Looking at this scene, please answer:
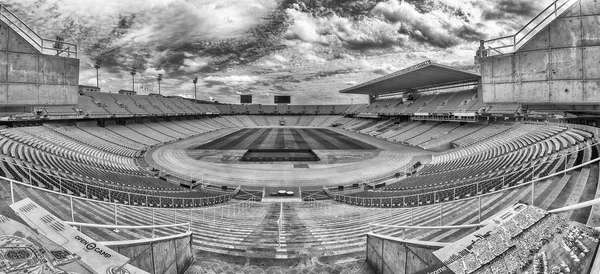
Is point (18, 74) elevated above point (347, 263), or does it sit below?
above

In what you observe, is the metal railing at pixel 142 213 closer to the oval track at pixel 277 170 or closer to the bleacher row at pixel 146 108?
the oval track at pixel 277 170

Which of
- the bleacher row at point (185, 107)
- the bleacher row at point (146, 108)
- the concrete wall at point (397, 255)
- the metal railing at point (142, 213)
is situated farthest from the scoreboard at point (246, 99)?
the concrete wall at point (397, 255)

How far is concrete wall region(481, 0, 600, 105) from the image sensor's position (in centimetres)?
1083

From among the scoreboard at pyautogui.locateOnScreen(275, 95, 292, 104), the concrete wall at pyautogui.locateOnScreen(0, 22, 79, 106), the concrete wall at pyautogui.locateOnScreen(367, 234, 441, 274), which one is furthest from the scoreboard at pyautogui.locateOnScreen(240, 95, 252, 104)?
the concrete wall at pyautogui.locateOnScreen(367, 234, 441, 274)

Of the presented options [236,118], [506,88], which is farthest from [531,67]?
[236,118]

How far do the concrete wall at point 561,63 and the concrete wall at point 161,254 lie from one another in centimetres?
1584

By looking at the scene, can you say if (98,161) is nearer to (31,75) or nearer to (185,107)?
(31,75)

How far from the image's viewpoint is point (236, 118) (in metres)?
92.6

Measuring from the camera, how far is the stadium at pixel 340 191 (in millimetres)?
3711

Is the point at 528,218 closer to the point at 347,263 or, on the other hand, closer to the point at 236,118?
the point at 347,263

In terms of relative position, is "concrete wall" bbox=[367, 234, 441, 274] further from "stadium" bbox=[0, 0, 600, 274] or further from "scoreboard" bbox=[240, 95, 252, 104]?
"scoreboard" bbox=[240, 95, 252, 104]

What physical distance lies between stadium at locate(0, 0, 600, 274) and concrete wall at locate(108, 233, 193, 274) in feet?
0.11

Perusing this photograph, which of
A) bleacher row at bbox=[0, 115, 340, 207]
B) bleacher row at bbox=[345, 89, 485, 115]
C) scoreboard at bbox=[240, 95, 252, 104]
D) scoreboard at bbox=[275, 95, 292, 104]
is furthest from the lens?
scoreboard at bbox=[240, 95, 252, 104]

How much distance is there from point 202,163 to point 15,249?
95.9ft
